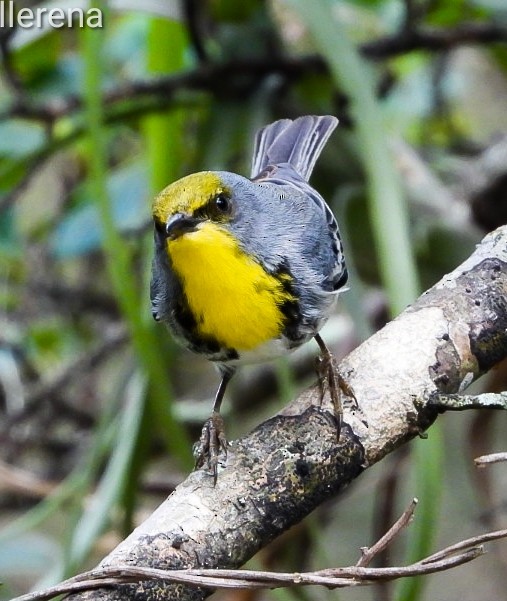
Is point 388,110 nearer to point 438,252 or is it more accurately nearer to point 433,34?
point 433,34

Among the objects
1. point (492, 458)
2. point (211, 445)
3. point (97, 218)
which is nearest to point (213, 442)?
point (211, 445)

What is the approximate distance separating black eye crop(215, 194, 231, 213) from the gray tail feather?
433mm

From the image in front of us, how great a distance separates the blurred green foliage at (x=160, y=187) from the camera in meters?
1.54

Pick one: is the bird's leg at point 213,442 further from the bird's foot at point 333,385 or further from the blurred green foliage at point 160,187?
the blurred green foliage at point 160,187

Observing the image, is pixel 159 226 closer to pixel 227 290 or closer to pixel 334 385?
pixel 227 290

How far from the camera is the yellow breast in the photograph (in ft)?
3.47

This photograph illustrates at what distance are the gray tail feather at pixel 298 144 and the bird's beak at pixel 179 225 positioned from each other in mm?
512

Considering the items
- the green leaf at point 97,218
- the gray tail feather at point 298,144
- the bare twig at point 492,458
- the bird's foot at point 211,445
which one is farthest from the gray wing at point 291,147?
Result: the bare twig at point 492,458

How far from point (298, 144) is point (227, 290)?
0.54 meters

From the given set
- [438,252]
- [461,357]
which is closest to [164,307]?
[461,357]

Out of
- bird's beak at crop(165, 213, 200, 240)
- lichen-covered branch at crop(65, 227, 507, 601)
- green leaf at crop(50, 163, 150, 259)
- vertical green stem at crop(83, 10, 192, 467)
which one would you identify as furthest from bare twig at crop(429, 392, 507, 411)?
green leaf at crop(50, 163, 150, 259)

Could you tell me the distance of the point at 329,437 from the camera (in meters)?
0.88

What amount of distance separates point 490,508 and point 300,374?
69 centimetres

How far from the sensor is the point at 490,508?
6.64 feet
